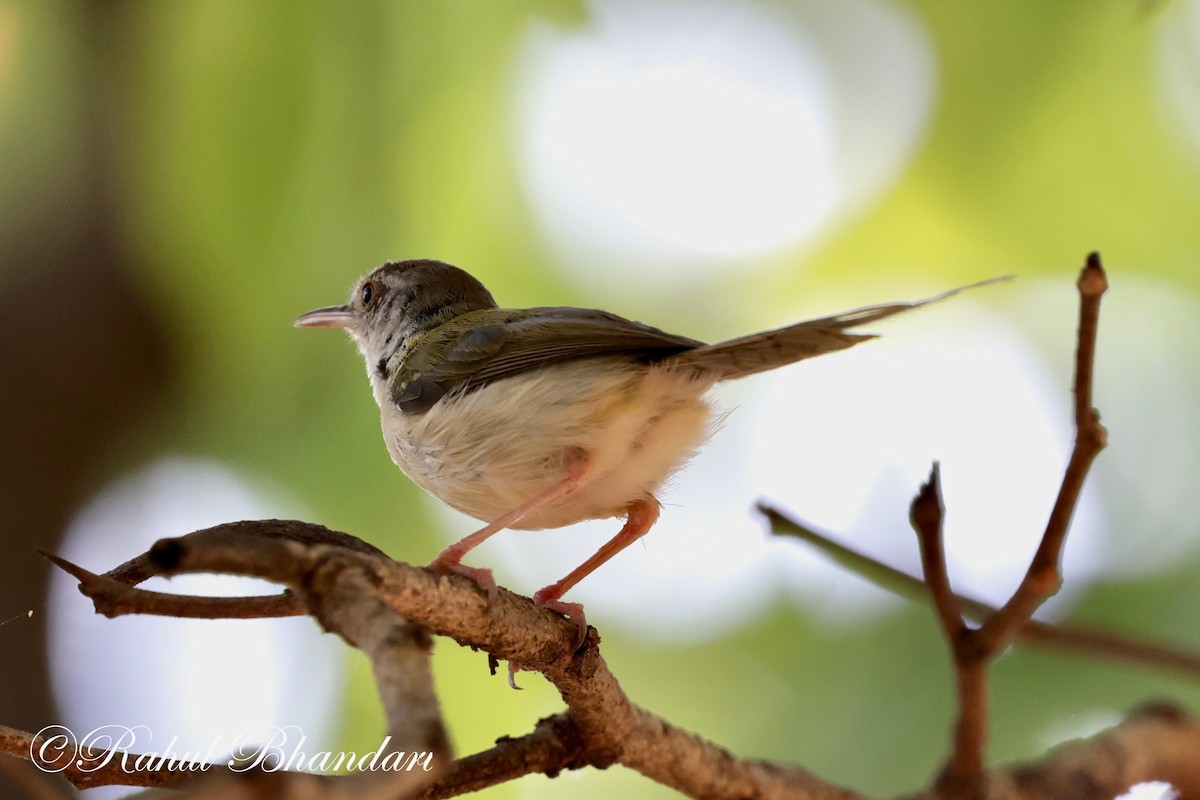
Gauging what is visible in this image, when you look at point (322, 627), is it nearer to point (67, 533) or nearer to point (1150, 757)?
point (1150, 757)

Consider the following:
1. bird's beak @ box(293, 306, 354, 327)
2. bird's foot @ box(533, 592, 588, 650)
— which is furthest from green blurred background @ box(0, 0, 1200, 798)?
bird's foot @ box(533, 592, 588, 650)

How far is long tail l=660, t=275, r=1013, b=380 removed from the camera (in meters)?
2.48

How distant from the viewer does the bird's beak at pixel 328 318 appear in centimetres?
460

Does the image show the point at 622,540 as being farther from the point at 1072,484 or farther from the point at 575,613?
the point at 1072,484

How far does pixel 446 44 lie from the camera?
544cm

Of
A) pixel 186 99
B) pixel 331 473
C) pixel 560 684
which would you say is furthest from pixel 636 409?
pixel 186 99

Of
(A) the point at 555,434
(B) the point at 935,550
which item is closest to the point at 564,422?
(A) the point at 555,434

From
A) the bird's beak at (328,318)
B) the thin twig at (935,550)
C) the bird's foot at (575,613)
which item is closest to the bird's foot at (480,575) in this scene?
the bird's foot at (575,613)

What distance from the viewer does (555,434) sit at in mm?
3205

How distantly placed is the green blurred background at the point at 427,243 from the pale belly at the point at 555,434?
1.80m

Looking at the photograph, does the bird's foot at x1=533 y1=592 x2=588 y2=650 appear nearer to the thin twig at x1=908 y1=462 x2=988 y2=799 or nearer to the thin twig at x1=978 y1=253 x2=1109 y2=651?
the thin twig at x1=908 y1=462 x2=988 y2=799

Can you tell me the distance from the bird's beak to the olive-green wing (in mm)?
849

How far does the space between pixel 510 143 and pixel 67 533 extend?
2758mm

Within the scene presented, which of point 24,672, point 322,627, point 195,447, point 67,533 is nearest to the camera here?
point 322,627
